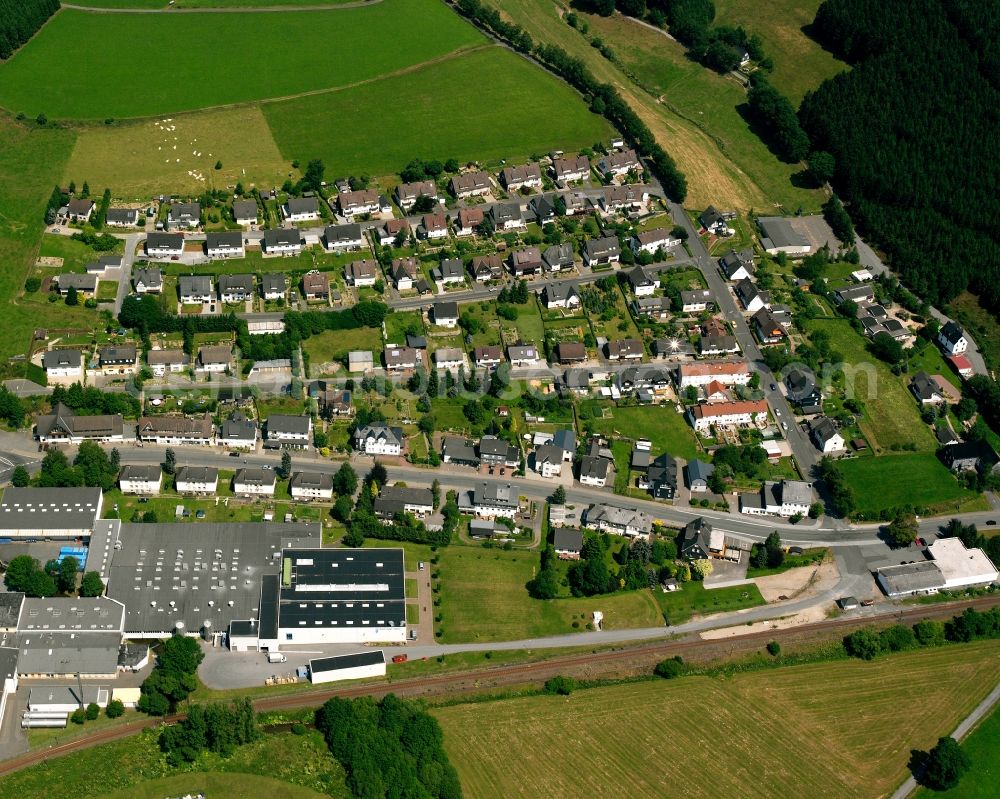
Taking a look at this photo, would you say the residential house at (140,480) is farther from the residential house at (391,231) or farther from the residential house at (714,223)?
the residential house at (714,223)

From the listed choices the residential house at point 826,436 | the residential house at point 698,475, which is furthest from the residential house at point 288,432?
the residential house at point 826,436

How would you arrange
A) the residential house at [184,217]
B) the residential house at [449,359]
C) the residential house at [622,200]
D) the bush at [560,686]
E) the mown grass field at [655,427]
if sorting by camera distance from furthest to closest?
the residential house at [622,200]
the residential house at [184,217]
the residential house at [449,359]
the mown grass field at [655,427]
the bush at [560,686]

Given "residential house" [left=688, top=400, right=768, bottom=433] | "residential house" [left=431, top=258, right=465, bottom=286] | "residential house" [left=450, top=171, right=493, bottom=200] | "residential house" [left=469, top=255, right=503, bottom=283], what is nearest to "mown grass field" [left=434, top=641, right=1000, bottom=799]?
"residential house" [left=688, top=400, right=768, bottom=433]

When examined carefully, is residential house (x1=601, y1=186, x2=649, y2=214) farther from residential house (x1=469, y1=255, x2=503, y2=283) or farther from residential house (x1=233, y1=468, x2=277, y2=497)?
residential house (x1=233, y1=468, x2=277, y2=497)

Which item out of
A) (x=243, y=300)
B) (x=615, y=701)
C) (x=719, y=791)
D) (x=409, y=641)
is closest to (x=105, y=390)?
(x=243, y=300)

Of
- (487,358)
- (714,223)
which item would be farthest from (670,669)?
(714,223)

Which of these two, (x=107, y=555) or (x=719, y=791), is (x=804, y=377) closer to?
(x=719, y=791)
